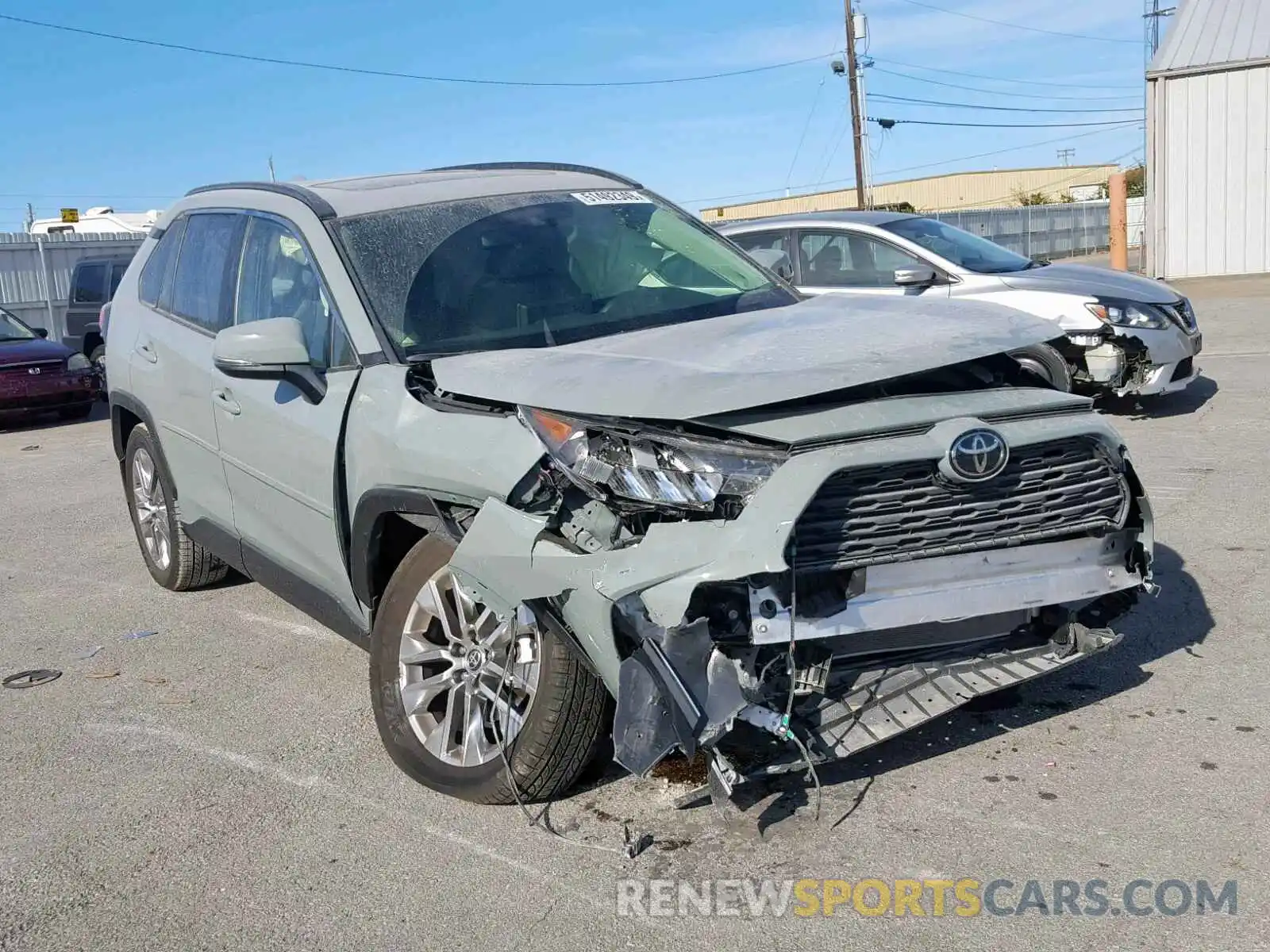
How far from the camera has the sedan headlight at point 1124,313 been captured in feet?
31.1

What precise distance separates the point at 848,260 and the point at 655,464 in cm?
753

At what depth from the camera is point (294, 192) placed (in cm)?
504

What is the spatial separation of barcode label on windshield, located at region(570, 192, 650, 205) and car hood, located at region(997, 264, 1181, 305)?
5230 mm

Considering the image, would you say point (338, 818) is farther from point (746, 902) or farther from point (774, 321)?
point (774, 321)

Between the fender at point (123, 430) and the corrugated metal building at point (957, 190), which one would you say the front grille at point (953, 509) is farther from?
the corrugated metal building at point (957, 190)

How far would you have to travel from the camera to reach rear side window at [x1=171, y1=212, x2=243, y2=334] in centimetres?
538

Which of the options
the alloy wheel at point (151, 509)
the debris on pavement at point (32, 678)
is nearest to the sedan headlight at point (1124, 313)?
the alloy wheel at point (151, 509)

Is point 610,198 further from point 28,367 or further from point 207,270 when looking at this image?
point 28,367

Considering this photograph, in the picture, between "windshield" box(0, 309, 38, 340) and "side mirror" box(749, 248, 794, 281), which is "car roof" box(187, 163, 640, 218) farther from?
"windshield" box(0, 309, 38, 340)

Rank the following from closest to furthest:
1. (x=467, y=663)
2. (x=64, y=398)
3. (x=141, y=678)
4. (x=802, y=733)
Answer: (x=802, y=733) → (x=467, y=663) → (x=141, y=678) → (x=64, y=398)

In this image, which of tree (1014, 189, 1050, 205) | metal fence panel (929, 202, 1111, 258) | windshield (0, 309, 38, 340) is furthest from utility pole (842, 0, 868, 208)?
windshield (0, 309, 38, 340)

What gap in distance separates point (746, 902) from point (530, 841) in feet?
2.33

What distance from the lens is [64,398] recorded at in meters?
14.5

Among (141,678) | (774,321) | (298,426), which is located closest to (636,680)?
(774,321)
